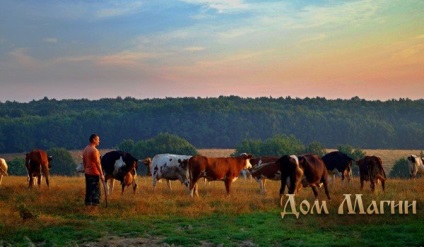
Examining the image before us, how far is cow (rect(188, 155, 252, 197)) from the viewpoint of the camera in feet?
72.1

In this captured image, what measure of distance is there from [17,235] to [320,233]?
8.22 meters

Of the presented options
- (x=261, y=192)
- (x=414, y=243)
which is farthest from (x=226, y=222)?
(x=261, y=192)

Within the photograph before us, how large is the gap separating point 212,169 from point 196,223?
726 centimetres

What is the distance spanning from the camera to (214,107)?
115m

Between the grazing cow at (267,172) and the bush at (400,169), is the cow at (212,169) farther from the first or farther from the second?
the bush at (400,169)

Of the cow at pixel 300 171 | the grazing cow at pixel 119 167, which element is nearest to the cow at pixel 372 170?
the cow at pixel 300 171

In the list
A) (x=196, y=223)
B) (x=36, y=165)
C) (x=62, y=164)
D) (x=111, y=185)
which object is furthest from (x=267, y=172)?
(x=62, y=164)

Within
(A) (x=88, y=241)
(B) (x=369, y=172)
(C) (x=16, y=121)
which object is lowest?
(A) (x=88, y=241)

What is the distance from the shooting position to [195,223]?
15.3 metres

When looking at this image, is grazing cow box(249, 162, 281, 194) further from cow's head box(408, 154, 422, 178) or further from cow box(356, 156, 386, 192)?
cow's head box(408, 154, 422, 178)

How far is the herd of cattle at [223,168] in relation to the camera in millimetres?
19156

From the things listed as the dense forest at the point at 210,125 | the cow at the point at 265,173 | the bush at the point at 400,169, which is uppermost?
the dense forest at the point at 210,125

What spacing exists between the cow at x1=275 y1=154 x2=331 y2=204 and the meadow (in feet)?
2.51

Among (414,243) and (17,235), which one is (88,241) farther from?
(414,243)
